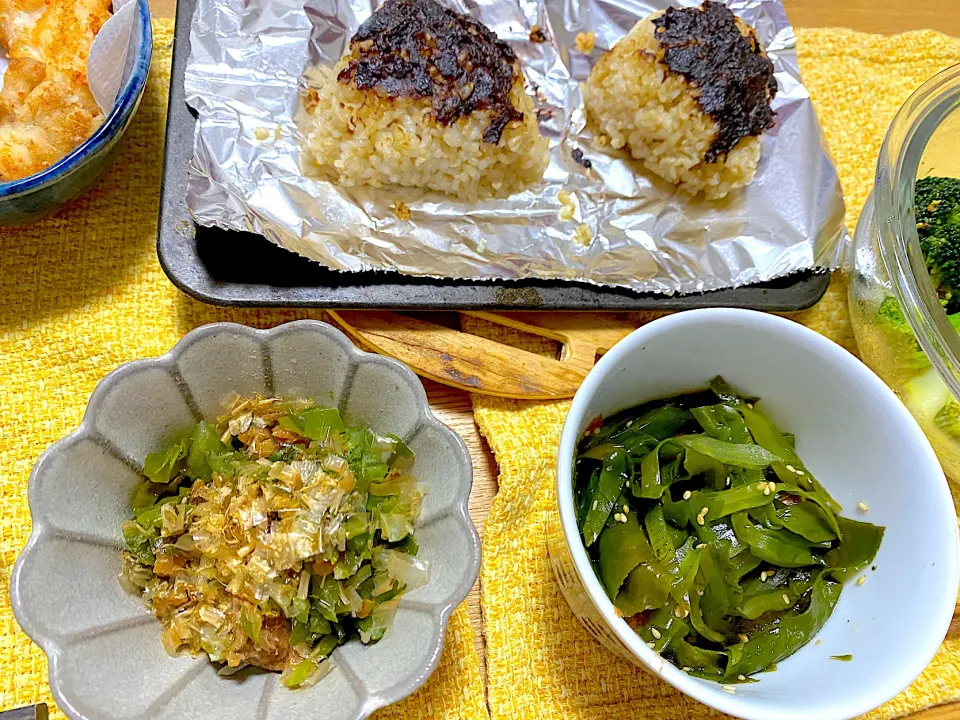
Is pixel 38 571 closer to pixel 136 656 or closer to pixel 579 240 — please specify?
pixel 136 656

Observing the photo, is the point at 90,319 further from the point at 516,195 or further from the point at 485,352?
the point at 516,195

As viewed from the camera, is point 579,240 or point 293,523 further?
point 579,240

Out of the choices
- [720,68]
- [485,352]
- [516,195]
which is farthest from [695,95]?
[485,352]

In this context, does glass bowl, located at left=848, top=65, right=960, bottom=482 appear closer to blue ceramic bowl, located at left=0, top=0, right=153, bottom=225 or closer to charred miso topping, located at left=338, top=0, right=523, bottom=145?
charred miso topping, located at left=338, top=0, right=523, bottom=145

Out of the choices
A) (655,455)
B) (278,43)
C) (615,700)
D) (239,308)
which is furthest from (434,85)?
(615,700)

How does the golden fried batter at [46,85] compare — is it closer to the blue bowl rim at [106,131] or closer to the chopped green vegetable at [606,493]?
the blue bowl rim at [106,131]

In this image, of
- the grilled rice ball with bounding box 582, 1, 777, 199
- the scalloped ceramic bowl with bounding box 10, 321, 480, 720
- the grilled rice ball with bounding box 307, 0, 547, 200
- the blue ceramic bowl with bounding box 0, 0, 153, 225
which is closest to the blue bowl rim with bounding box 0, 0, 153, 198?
the blue ceramic bowl with bounding box 0, 0, 153, 225
